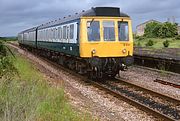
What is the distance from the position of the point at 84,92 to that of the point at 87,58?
2302 millimetres

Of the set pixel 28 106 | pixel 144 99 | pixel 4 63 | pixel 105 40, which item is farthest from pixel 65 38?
pixel 28 106

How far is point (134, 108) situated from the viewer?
38.8ft

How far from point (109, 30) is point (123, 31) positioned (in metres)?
0.67

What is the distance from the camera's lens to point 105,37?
1722 centimetres

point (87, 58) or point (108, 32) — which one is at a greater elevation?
point (108, 32)

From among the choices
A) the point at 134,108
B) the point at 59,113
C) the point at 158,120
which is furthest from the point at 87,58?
the point at 59,113

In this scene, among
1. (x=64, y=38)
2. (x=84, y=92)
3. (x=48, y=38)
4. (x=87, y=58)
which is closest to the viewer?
(x=84, y=92)

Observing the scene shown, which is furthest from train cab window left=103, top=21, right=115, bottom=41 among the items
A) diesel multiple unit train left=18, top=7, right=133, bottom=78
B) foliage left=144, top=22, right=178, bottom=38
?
foliage left=144, top=22, right=178, bottom=38

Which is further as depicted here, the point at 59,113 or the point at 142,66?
the point at 142,66

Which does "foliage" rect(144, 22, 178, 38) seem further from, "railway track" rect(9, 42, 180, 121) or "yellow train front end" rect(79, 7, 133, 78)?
"yellow train front end" rect(79, 7, 133, 78)

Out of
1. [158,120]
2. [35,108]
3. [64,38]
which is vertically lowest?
[158,120]

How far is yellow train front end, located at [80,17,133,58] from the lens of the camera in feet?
55.3

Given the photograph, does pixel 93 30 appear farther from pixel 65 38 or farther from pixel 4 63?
pixel 4 63

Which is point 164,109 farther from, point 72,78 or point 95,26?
point 72,78
